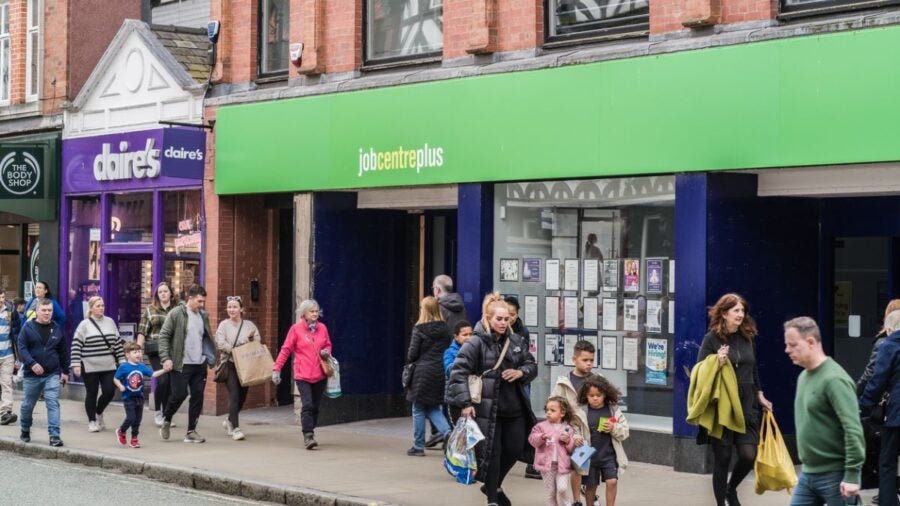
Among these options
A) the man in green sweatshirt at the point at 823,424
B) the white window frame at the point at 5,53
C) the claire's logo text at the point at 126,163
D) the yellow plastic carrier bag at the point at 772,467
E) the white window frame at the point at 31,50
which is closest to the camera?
the man in green sweatshirt at the point at 823,424

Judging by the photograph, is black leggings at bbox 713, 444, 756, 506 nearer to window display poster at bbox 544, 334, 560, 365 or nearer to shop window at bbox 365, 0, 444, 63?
window display poster at bbox 544, 334, 560, 365

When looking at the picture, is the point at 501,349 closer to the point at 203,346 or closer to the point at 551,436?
the point at 551,436

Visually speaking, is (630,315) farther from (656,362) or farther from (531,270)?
(531,270)

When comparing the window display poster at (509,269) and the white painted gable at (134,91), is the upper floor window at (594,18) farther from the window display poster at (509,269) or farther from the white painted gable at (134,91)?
the white painted gable at (134,91)

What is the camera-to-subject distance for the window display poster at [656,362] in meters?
14.6

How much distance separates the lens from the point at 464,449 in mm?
11352

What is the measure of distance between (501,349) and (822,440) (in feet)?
13.6

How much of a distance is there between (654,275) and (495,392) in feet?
12.4

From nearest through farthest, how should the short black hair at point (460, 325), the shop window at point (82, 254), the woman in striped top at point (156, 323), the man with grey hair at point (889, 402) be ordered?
the man with grey hair at point (889, 402) → the short black hair at point (460, 325) → the woman in striped top at point (156, 323) → the shop window at point (82, 254)

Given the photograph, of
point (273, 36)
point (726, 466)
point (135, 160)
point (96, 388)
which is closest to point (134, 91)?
point (135, 160)

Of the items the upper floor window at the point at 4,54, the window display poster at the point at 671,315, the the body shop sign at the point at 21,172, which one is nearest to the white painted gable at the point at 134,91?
the the body shop sign at the point at 21,172

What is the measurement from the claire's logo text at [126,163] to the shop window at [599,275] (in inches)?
263

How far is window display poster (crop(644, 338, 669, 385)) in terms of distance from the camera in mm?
14578

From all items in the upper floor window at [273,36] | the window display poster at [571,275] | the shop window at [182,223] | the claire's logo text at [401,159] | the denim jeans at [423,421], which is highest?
the upper floor window at [273,36]
